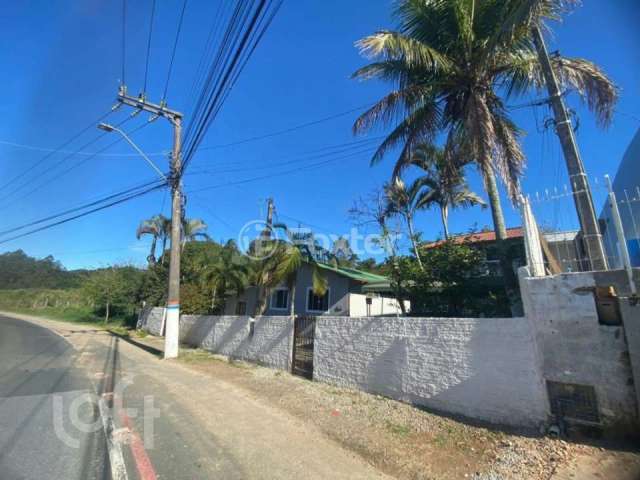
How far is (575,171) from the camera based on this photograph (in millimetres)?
6262

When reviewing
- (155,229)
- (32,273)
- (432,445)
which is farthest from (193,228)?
(32,273)

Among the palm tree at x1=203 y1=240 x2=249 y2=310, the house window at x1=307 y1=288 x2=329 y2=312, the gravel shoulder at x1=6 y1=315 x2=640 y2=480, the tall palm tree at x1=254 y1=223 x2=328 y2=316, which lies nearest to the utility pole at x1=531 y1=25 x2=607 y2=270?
the gravel shoulder at x1=6 y1=315 x2=640 y2=480

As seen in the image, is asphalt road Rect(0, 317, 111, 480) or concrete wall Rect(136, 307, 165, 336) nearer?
asphalt road Rect(0, 317, 111, 480)

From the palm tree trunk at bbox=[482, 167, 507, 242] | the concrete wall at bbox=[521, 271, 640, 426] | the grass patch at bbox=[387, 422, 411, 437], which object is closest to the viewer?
the concrete wall at bbox=[521, 271, 640, 426]

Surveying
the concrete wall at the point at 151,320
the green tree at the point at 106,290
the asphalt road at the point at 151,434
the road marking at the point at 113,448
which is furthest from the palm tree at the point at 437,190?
the green tree at the point at 106,290

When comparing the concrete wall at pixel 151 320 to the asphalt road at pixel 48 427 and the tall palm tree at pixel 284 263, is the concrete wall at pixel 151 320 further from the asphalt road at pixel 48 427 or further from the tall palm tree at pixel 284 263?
the asphalt road at pixel 48 427

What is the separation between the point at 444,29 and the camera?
847 cm

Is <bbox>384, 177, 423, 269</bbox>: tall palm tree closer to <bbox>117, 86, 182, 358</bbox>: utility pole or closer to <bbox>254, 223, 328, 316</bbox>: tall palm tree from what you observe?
<bbox>254, 223, 328, 316</bbox>: tall palm tree

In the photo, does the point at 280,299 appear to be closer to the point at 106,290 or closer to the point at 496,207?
the point at 496,207

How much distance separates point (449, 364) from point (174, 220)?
1194 centimetres

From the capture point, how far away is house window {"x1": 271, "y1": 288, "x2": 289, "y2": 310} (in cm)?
1831

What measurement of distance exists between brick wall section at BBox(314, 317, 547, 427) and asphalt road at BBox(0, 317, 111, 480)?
4.87 metres

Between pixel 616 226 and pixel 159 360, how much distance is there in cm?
1327

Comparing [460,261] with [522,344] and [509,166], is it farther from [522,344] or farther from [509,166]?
[522,344]
